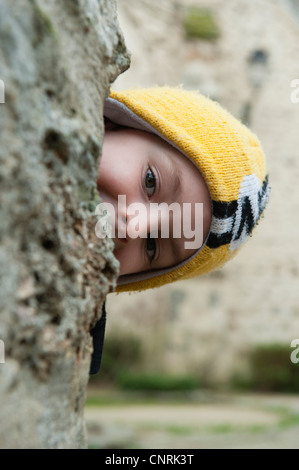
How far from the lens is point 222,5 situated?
714 cm

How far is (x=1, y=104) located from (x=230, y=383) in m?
6.02

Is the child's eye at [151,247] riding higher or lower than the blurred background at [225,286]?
lower

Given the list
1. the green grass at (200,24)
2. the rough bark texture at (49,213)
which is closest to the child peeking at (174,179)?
the rough bark texture at (49,213)

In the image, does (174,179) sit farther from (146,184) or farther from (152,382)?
(152,382)

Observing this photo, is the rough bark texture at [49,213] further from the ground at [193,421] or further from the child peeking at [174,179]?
the ground at [193,421]

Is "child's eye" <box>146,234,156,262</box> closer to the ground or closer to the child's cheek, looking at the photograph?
the child's cheek

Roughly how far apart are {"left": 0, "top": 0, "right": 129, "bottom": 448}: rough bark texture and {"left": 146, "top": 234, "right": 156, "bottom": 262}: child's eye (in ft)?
1.64

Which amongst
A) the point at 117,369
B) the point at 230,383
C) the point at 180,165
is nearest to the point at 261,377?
the point at 230,383

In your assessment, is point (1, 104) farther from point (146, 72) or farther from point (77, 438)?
point (146, 72)

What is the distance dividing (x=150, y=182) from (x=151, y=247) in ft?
0.52

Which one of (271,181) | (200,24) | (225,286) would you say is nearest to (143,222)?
(225,286)

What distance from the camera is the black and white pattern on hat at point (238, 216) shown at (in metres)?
1.14

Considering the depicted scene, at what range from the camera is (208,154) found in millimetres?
1117

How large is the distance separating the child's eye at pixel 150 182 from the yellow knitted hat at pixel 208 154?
0.08m
